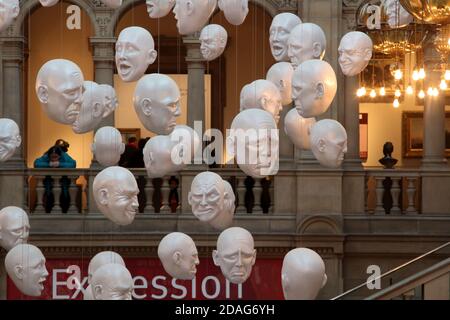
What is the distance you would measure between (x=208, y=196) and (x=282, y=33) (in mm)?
1804

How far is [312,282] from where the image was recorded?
15992 mm

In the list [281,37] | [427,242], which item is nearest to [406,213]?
[427,242]

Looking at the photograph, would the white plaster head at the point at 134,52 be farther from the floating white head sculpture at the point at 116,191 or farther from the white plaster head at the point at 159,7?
the floating white head sculpture at the point at 116,191

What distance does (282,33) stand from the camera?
1702 centimetres

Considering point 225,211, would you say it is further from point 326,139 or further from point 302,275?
point 326,139

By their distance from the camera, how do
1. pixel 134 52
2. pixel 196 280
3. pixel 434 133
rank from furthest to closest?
Result: pixel 434 133 → pixel 196 280 → pixel 134 52

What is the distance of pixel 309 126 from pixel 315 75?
1.00 meters

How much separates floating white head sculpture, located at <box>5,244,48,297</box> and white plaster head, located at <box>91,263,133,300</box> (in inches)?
38.9

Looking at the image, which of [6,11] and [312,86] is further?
[6,11]

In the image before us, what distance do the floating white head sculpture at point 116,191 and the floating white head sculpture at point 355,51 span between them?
2233 millimetres

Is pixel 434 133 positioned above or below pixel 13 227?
above

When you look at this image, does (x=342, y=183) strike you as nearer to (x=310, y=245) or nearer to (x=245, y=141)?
(x=310, y=245)

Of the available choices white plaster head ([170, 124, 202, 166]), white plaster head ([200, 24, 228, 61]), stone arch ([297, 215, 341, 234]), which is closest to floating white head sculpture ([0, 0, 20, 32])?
white plaster head ([170, 124, 202, 166])

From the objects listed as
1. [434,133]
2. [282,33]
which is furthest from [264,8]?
[282,33]
